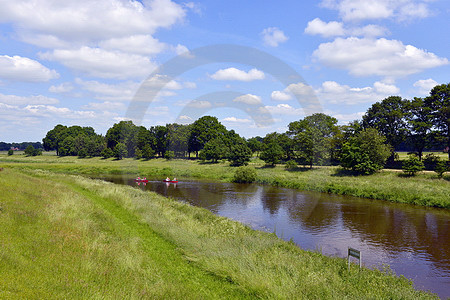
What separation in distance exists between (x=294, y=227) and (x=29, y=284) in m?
24.2

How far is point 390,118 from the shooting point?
66.9 m

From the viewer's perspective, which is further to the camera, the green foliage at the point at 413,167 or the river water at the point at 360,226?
the green foliage at the point at 413,167

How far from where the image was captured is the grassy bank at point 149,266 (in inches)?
336

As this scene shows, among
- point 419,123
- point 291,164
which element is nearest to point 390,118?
point 419,123

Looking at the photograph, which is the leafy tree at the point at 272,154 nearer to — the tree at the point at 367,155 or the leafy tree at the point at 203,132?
the tree at the point at 367,155

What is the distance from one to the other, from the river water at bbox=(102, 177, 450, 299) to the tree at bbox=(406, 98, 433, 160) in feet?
94.3

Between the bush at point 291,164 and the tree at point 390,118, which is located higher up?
the tree at point 390,118

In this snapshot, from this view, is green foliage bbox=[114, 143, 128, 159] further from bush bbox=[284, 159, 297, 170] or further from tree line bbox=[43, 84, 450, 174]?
bush bbox=[284, 159, 297, 170]

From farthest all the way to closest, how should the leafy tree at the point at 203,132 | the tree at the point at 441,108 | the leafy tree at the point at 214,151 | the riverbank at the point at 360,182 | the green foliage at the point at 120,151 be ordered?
the green foliage at the point at 120,151 < the leafy tree at the point at 203,132 < the leafy tree at the point at 214,151 < the tree at the point at 441,108 < the riverbank at the point at 360,182

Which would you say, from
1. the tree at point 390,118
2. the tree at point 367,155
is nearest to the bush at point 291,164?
the tree at point 367,155

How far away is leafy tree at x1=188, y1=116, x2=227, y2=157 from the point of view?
109062 millimetres

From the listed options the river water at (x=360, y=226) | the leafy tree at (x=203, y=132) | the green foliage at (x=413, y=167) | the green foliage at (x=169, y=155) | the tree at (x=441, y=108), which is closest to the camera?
the river water at (x=360, y=226)

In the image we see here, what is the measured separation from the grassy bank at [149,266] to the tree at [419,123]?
57.4m

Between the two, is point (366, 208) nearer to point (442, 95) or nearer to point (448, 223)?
point (448, 223)
